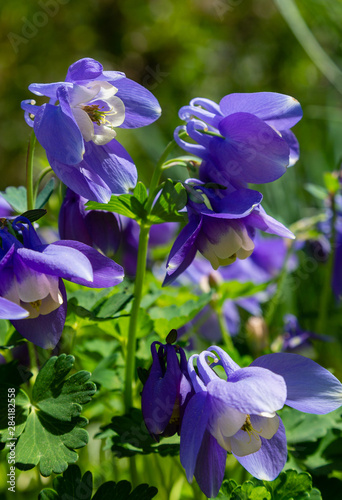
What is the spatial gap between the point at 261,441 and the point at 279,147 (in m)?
0.29

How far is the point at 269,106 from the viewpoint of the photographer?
1.85 feet

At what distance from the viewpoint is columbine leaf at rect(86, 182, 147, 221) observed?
581 millimetres

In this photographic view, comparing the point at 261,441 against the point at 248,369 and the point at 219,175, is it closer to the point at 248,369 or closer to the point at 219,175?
the point at 248,369

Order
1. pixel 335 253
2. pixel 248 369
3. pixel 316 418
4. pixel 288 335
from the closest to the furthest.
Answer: pixel 248 369, pixel 316 418, pixel 288 335, pixel 335 253

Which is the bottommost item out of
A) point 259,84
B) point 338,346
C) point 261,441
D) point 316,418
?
point 259,84

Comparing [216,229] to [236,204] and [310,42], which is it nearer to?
[236,204]

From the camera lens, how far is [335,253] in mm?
1076

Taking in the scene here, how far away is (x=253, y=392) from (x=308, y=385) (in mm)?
78

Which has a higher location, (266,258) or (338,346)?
(266,258)

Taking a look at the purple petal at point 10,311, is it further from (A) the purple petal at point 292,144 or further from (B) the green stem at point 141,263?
(A) the purple petal at point 292,144

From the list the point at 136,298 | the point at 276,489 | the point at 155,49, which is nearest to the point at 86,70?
the point at 136,298

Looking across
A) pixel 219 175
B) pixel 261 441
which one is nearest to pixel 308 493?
pixel 261 441

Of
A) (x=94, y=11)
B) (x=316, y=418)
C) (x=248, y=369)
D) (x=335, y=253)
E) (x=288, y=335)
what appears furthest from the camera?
(x=94, y=11)

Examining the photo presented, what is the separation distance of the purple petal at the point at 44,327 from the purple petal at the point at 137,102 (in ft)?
0.68
